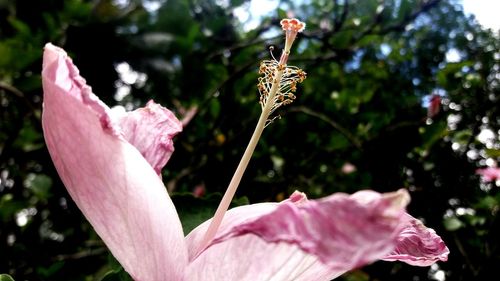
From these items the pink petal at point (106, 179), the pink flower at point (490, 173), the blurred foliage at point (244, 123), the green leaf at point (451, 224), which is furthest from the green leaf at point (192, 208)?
the pink flower at point (490, 173)

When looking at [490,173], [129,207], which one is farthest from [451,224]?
[129,207]

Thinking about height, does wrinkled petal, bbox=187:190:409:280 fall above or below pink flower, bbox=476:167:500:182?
above

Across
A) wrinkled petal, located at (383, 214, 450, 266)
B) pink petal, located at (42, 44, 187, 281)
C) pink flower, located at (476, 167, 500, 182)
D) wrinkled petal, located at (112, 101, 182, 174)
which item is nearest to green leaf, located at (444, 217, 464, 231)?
pink flower, located at (476, 167, 500, 182)

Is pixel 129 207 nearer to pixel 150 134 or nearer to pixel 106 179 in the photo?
pixel 106 179

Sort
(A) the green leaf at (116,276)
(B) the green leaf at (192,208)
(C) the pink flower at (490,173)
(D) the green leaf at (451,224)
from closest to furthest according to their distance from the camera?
(A) the green leaf at (116,276) < (B) the green leaf at (192,208) < (D) the green leaf at (451,224) < (C) the pink flower at (490,173)

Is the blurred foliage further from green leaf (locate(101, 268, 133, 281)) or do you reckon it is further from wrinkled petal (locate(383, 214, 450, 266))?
wrinkled petal (locate(383, 214, 450, 266))

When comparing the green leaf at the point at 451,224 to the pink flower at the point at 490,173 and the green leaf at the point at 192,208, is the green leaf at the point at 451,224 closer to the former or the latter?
the pink flower at the point at 490,173
